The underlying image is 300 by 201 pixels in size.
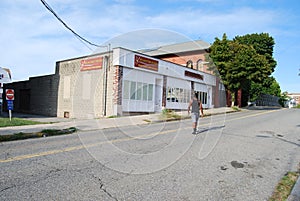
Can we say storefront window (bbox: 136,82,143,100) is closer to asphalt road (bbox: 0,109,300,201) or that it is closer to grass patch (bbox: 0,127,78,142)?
grass patch (bbox: 0,127,78,142)

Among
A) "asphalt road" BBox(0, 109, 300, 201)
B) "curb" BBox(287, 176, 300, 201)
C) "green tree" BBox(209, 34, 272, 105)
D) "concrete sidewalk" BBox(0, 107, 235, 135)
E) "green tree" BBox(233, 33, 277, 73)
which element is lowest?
"curb" BBox(287, 176, 300, 201)

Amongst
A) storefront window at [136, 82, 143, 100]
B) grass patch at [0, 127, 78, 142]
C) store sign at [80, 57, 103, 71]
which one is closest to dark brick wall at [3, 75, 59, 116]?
store sign at [80, 57, 103, 71]

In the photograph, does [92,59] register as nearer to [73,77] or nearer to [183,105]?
[73,77]

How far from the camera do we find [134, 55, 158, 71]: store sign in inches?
691

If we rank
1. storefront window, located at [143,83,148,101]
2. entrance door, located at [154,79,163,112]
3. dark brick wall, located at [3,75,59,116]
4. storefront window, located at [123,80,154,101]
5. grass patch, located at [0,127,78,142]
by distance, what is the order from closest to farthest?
grass patch, located at [0,127,78,142]
storefront window, located at [123,80,154,101]
storefront window, located at [143,83,148,101]
entrance door, located at [154,79,163,112]
dark brick wall, located at [3,75,59,116]

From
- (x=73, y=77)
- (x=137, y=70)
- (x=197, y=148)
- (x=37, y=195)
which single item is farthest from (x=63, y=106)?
(x=37, y=195)

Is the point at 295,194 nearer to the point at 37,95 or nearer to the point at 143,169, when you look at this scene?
the point at 143,169

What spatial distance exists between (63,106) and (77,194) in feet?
63.5

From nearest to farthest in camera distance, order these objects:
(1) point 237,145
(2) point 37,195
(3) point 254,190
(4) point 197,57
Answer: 1. (2) point 37,195
2. (3) point 254,190
3. (1) point 237,145
4. (4) point 197,57

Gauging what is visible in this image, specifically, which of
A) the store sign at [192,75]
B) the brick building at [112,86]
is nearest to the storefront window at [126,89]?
the brick building at [112,86]

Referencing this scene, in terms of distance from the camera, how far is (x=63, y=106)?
21391 mm

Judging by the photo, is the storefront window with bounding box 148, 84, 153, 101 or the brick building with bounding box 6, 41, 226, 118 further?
the storefront window with bounding box 148, 84, 153, 101

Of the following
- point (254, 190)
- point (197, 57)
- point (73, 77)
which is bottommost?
point (254, 190)

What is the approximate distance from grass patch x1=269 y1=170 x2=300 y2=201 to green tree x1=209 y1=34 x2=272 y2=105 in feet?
71.1
